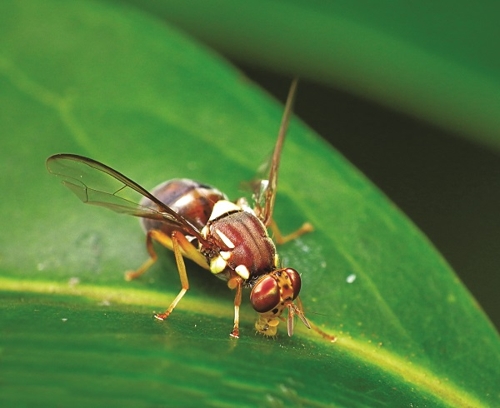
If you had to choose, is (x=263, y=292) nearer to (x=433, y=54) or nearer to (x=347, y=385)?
(x=347, y=385)

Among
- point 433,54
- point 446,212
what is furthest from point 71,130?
point 446,212

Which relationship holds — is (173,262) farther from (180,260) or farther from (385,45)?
(385,45)

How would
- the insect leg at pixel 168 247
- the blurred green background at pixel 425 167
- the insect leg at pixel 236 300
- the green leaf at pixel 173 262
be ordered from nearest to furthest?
the green leaf at pixel 173 262 → the insect leg at pixel 236 300 → the insect leg at pixel 168 247 → the blurred green background at pixel 425 167

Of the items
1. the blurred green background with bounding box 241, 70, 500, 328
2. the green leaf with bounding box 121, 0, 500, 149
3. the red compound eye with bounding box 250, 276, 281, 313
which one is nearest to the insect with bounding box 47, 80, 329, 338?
the red compound eye with bounding box 250, 276, 281, 313

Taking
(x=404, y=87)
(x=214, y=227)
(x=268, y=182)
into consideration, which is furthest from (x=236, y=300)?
(x=404, y=87)

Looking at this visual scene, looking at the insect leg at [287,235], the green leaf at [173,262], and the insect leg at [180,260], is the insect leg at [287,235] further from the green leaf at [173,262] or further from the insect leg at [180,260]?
the insect leg at [180,260]

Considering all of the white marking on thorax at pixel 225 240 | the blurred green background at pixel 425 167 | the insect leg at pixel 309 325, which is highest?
the blurred green background at pixel 425 167

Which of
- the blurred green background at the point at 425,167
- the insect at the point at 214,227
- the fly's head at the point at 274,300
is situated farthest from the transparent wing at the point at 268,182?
the blurred green background at the point at 425,167

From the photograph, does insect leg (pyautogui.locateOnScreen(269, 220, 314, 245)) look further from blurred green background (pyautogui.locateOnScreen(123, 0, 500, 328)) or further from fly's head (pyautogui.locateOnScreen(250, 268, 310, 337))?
blurred green background (pyautogui.locateOnScreen(123, 0, 500, 328))
